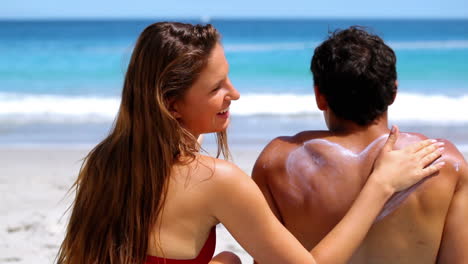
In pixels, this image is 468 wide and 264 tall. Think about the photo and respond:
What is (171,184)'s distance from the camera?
2090 mm

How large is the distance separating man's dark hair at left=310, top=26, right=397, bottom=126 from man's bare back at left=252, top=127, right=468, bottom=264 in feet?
0.39

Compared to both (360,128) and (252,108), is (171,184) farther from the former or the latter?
(252,108)

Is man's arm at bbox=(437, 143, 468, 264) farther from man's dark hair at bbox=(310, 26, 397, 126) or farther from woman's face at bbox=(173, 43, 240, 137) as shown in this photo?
woman's face at bbox=(173, 43, 240, 137)

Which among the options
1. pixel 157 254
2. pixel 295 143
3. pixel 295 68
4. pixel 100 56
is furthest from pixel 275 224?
pixel 100 56

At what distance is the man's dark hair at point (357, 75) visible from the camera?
7.79 feet

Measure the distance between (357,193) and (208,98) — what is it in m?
0.72

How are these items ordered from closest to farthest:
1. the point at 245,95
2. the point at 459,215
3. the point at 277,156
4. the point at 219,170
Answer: the point at 219,170 → the point at 459,215 → the point at 277,156 → the point at 245,95

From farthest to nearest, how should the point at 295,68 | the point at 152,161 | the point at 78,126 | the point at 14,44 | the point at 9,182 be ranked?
the point at 14,44, the point at 295,68, the point at 78,126, the point at 9,182, the point at 152,161

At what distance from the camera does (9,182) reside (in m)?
6.35

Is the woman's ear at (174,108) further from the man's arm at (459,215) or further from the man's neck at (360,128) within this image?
the man's arm at (459,215)

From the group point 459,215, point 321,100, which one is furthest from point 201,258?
point 459,215

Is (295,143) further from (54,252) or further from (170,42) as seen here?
(54,252)

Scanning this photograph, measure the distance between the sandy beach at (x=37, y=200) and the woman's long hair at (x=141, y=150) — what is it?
5.60 feet

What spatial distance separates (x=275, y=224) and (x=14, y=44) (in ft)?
104
